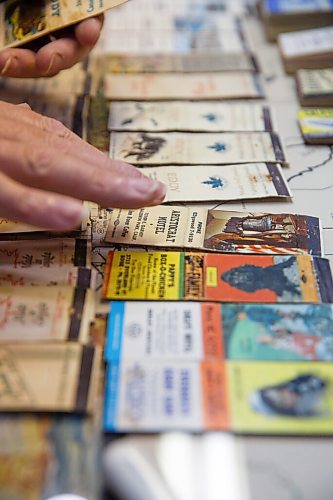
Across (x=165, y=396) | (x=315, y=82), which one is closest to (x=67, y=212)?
(x=165, y=396)

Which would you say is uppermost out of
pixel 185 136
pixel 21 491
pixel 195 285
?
pixel 185 136

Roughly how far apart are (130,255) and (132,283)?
43mm

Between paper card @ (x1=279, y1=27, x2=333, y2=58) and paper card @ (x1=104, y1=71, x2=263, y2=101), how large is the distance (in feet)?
0.26

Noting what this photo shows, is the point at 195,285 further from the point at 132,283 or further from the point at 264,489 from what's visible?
the point at 264,489

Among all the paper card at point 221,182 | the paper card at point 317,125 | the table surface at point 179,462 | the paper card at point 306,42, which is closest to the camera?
the table surface at point 179,462

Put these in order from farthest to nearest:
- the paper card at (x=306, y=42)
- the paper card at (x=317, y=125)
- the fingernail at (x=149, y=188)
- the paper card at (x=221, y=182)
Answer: the paper card at (x=306, y=42) → the paper card at (x=317, y=125) → the paper card at (x=221, y=182) → the fingernail at (x=149, y=188)

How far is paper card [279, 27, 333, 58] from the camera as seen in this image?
38.0 inches

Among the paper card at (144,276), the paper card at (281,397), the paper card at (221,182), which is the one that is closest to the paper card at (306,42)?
the paper card at (221,182)

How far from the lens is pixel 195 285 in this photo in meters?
Answer: 0.60

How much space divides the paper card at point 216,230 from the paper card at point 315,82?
0.91ft

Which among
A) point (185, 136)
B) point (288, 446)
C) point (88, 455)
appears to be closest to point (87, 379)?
point (88, 455)

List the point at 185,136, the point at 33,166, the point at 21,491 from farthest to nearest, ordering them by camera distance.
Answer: the point at 185,136
the point at 33,166
the point at 21,491

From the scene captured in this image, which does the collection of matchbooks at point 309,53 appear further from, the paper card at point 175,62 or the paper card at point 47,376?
the paper card at point 47,376

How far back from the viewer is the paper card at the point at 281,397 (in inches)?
18.8
